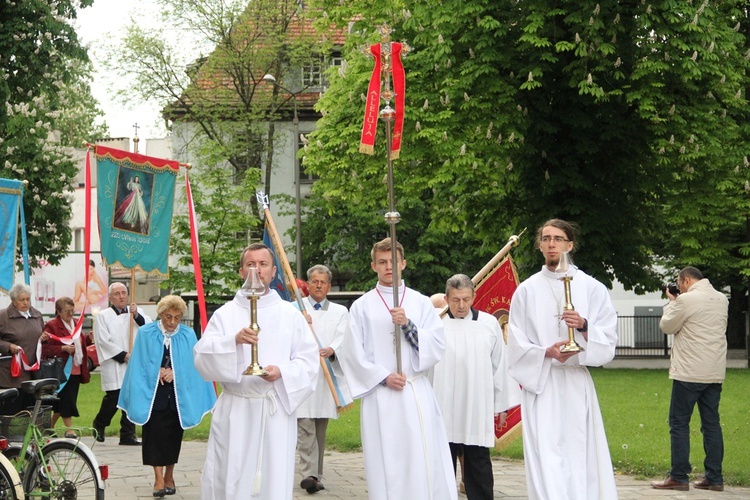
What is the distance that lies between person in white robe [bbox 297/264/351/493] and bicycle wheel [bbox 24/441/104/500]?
2.29 m

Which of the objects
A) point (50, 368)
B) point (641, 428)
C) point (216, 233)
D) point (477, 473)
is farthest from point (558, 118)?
point (477, 473)

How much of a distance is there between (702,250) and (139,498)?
21772 mm

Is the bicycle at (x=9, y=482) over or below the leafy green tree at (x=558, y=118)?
below

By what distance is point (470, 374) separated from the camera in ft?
32.6

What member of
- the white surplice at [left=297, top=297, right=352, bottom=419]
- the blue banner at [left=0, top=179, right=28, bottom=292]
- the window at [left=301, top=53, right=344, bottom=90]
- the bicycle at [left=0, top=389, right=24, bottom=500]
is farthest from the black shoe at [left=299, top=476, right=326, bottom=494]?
the window at [left=301, top=53, right=344, bottom=90]

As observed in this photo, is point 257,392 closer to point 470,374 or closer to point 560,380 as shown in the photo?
point 560,380

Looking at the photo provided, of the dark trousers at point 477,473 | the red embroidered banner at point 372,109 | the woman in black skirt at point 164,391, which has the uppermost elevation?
the red embroidered banner at point 372,109

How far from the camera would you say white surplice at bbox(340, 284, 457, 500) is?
8.09 metres

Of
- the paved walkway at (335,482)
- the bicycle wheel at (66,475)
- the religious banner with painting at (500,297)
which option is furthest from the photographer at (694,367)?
the bicycle wheel at (66,475)

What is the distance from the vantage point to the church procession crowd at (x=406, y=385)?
7.28 meters

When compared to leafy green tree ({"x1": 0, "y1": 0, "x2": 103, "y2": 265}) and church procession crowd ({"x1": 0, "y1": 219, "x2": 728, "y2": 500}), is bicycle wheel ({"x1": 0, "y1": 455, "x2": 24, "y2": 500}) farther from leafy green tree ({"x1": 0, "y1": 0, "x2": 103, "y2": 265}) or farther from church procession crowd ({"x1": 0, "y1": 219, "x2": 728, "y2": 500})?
leafy green tree ({"x1": 0, "y1": 0, "x2": 103, "y2": 265})

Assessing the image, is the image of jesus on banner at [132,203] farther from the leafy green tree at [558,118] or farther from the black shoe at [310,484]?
the leafy green tree at [558,118]

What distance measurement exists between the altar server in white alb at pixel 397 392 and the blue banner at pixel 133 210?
5.50 m

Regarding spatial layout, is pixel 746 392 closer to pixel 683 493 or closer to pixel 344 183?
pixel 344 183
